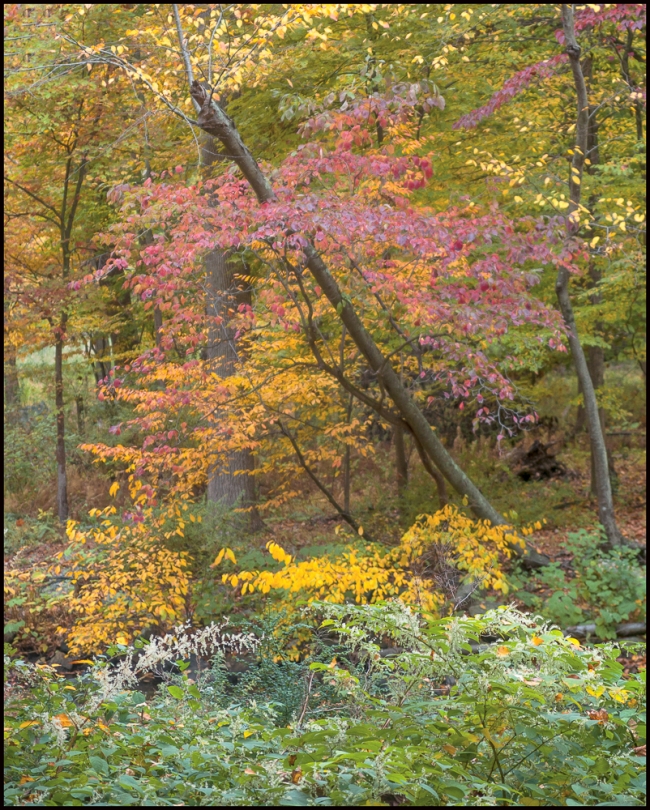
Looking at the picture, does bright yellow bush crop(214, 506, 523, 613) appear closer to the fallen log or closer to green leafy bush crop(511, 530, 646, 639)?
green leafy bush crop(511, 530, 646, 639)

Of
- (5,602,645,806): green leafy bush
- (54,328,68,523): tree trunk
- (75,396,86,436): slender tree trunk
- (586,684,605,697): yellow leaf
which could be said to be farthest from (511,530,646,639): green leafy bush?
(75,396,86,436): slender tree trunk

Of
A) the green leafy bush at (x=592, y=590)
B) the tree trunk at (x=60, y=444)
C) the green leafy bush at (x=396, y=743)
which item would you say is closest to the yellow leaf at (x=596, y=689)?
the green leafy bush at (x=396, y=743)

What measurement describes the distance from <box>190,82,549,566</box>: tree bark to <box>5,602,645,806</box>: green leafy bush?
3.97 m

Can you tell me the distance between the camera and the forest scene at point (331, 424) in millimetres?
2770

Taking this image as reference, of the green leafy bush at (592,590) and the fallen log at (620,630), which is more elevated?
the green leafy bush at (592,590)

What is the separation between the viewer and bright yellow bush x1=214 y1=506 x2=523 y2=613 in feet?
18.6

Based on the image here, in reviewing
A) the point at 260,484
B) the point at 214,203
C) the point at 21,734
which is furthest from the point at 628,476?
the point at 21,734

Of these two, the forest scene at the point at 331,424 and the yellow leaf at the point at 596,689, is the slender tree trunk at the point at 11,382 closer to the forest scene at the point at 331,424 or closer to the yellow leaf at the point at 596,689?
the forest scene at the point at 331,424

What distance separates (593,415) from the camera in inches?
333

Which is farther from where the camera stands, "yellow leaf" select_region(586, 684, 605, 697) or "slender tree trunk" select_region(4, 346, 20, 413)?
"slender tree trunk" select_region(4, 346, 20, 413)

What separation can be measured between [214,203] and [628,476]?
8459mm

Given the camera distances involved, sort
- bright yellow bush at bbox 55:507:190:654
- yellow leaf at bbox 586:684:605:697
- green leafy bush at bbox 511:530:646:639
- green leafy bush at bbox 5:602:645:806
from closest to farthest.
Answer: green leafy bush at bbox 5:602:645:806 → yellow leaf at bbox 586:684:605:697 → bright yellow bush at bbox 55:507:190:654 → green leafy bush at bbox 511:530:646:639

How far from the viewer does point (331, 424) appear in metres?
9.25

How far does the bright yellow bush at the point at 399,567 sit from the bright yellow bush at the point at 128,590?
2.10 feet
